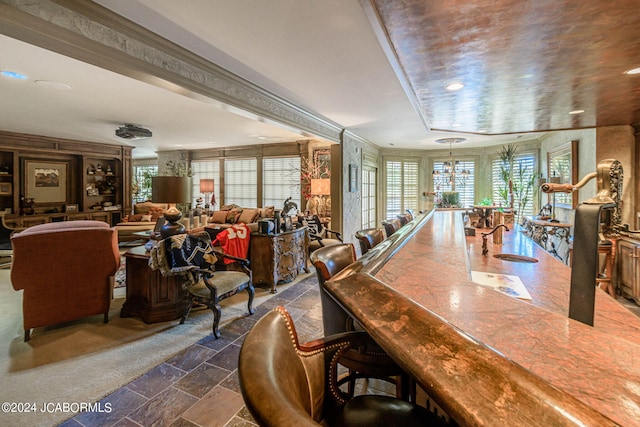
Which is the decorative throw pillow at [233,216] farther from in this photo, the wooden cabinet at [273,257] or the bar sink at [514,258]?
the bar sink at [514,258]

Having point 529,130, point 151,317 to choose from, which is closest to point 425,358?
point 151,317

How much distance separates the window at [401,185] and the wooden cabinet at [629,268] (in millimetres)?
5048

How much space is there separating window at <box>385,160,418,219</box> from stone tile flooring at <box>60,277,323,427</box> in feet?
21.4

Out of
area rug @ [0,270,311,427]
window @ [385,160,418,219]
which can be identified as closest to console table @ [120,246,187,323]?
area rug @ [0,270,311,427]

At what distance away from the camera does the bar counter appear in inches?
14.5

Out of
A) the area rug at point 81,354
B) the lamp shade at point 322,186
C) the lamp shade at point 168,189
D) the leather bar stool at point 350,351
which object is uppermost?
the lamp shade at point 322,186

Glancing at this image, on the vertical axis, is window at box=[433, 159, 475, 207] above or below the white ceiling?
below

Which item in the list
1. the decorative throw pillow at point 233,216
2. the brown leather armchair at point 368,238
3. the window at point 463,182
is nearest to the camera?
the brown leather armchair at point 368,238

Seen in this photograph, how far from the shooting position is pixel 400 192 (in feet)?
29.0

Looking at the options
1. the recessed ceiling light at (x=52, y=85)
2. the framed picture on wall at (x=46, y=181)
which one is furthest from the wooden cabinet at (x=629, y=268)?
the framed picture on wall at (x=46, y=181)

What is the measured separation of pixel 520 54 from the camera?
245 centimetres

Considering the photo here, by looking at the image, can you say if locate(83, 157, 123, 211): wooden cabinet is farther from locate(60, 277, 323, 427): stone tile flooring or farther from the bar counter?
the bar counter

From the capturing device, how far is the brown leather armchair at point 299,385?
0.48 m

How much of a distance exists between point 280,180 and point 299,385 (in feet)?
25.2
